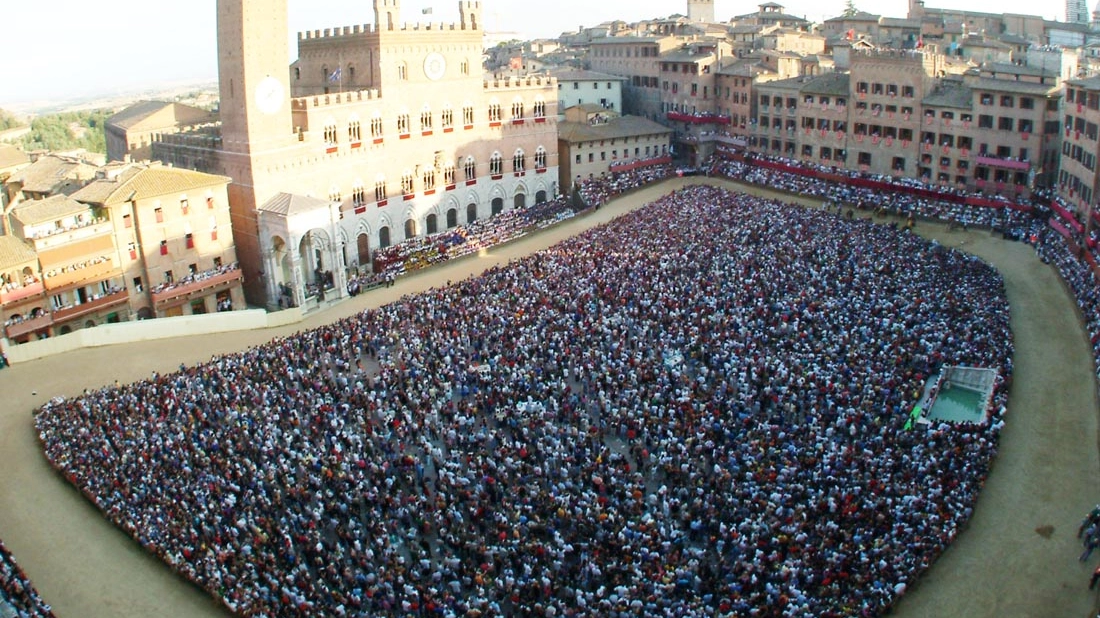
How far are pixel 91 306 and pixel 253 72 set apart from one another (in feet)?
49.7

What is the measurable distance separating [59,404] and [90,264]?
404 inches

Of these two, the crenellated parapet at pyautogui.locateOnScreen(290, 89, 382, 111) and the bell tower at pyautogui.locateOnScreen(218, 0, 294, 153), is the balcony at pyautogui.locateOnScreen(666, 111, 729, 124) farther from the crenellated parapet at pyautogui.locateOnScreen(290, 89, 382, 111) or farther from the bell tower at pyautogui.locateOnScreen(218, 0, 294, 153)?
the bell tower at pyautogui.locateOnScreen(218, 0, 294, 153)

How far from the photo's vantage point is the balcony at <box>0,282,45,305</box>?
40.4 metres

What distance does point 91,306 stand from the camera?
143 feet

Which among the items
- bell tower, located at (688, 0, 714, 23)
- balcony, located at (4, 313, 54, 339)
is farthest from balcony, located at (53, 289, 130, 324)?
bell tower, located at (688, 0, 714, 23)

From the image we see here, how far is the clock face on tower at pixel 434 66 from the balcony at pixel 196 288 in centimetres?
1938

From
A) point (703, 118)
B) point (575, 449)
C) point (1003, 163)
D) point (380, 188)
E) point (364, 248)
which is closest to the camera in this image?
point (575, 449)

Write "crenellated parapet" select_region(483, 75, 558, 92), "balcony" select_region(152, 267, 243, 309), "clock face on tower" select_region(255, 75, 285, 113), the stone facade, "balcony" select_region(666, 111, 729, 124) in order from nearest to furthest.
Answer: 1. "balcony" select_region(152, 267, 243, 309)
2. "clock face on tower" select_region(255, 75, 285, 113)
3. the stone facade
4. "crenellated parapet" select_region(483, 75, 558, 92)
5. "balcony" select_region(666, 111, 729, 124)

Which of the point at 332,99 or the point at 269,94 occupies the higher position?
Result: the point at 269,94

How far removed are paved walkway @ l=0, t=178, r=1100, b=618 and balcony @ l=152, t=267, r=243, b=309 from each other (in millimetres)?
4479

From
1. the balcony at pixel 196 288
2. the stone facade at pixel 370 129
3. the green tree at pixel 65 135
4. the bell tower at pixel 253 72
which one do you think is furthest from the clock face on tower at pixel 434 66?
the green tree at pixel 65 135

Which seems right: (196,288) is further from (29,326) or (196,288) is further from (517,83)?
(517,83)

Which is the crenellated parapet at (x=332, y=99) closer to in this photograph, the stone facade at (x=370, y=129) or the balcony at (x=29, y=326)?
the stone facade at (x=370, y=129)

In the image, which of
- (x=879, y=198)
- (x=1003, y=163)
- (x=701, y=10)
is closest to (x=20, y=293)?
(x=879, y=198)
